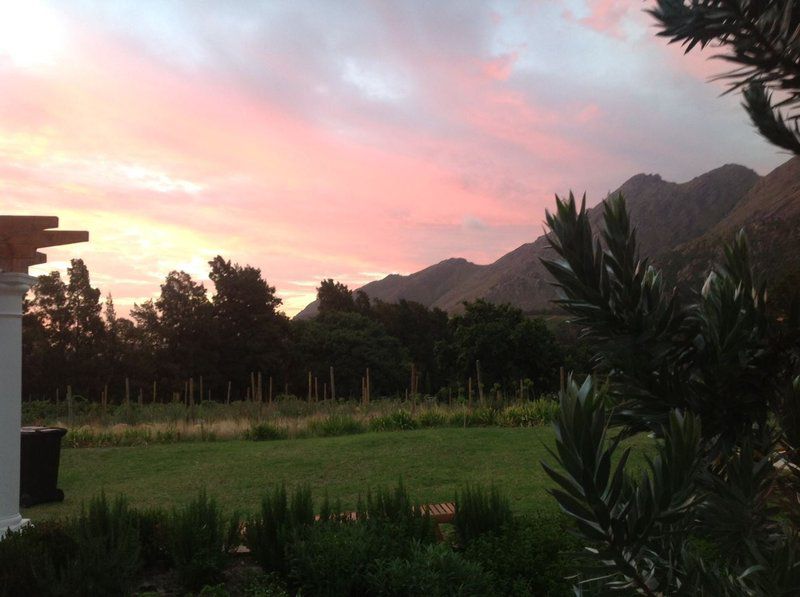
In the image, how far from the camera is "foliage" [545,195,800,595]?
91 cm

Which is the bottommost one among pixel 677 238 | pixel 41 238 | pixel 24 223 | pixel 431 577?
pixel 431 577

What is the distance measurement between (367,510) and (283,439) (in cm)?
1013

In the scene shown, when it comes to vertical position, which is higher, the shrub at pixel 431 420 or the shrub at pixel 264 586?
the shrub at pixel 431 420

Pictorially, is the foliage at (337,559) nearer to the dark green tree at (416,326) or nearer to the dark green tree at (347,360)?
the dark green tree at (347,360)

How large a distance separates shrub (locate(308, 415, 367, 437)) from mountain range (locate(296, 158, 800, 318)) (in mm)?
5547

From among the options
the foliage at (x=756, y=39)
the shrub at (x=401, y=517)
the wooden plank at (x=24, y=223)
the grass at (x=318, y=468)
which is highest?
the wooden plank at (x=24, y=223)

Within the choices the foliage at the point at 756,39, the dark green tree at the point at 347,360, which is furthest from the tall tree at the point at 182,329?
the foliage at the point at 756,39

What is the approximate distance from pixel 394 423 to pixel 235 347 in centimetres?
2961

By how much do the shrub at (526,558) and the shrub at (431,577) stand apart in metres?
0.41

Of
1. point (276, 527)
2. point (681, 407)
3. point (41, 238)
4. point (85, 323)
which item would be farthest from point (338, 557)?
point (85, 323)

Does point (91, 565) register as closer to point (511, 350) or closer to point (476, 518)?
point (476, 518)

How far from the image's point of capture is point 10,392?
7391mm

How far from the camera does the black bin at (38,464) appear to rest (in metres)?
9.94

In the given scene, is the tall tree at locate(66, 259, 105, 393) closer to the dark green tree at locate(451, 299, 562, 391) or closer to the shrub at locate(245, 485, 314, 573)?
the dark green tree at locate(451, 299, 562, 391)
